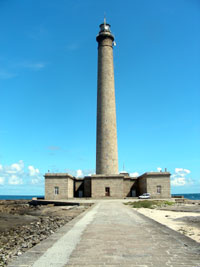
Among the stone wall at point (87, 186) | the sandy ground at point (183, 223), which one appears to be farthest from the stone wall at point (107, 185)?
the sandy ground at point (183, 223)

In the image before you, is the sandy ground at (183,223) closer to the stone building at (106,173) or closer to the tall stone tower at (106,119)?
the stone building at (106,173)

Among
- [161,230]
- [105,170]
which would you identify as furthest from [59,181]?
[161,230]

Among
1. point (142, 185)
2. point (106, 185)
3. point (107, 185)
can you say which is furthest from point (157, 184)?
point (106, 185)

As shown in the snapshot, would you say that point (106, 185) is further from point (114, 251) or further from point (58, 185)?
point (114, 251)

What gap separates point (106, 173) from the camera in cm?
4006

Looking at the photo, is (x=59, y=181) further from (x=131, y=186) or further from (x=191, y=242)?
(x=191, y=242)

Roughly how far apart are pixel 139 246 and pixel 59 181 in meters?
34.4

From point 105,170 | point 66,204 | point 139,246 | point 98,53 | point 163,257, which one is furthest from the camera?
point 98,53

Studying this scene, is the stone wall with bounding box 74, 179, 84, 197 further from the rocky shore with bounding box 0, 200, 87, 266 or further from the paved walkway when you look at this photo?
→ the paved walkway

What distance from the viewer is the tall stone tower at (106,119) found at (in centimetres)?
4022

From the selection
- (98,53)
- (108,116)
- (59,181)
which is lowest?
(59,181)

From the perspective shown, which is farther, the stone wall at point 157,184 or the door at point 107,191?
the door at point 107,191

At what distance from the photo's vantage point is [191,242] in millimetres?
7262

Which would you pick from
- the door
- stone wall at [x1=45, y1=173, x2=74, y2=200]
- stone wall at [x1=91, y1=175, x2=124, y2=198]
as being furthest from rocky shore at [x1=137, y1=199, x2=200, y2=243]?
stone wall at [x1=45, y1=173, x2=74, y2=200]
